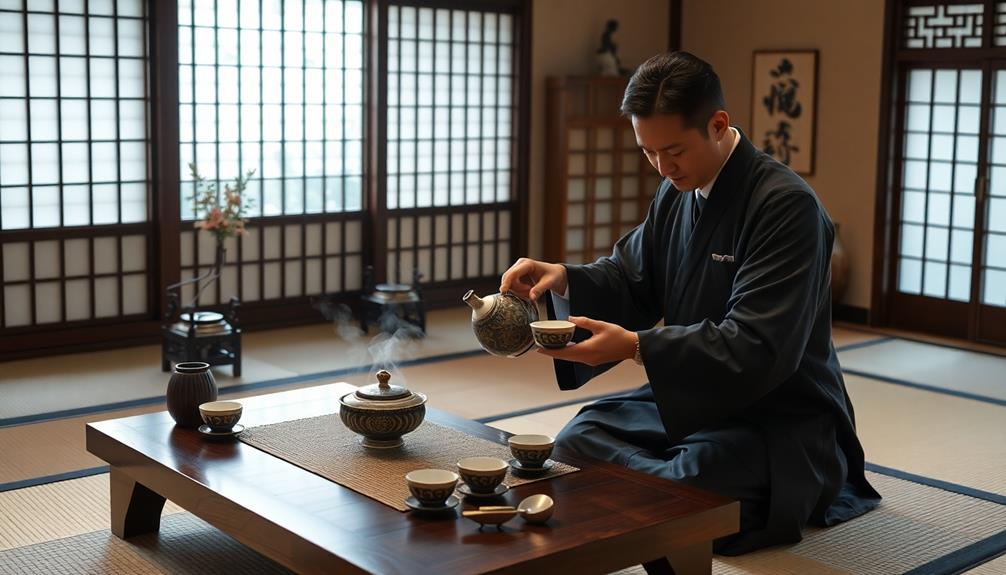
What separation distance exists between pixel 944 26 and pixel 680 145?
4.47 metres

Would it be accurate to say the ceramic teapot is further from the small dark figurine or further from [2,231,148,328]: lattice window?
the small dark figurine

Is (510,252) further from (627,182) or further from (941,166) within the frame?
(941,166)

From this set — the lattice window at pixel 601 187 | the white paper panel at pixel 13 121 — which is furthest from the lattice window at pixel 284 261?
the lattice window at pixel 601 187

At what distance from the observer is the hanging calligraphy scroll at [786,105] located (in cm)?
761

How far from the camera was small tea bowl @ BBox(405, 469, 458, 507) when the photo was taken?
2594mm

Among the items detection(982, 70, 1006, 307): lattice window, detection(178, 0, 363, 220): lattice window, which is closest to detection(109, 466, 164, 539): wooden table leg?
detection(178, 0, 363, 220): lattice window

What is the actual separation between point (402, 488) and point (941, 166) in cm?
523

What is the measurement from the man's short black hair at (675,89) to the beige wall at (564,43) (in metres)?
4.80

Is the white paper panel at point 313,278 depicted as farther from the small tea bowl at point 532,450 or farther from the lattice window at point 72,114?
the small tea bowl at point 532,450

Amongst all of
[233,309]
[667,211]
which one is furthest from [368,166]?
[667,211]

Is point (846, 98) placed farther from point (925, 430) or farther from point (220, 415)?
point (220, 415)

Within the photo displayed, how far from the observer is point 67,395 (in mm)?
5176

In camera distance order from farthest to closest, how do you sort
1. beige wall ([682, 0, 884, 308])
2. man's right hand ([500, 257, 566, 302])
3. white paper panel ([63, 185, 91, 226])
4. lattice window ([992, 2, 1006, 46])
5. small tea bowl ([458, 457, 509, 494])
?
beige wall ([682, 0, 884, 308]) < lattice window ([992, 2, 1006, 46]) < white paper panel ([63, 185, 91, 226]) < man's right hand ([500, 257, 566, 302]) < small tea bowl ([458, 457, 509, 494])

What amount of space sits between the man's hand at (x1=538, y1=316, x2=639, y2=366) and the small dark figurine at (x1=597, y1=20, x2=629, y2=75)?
5.22 m
